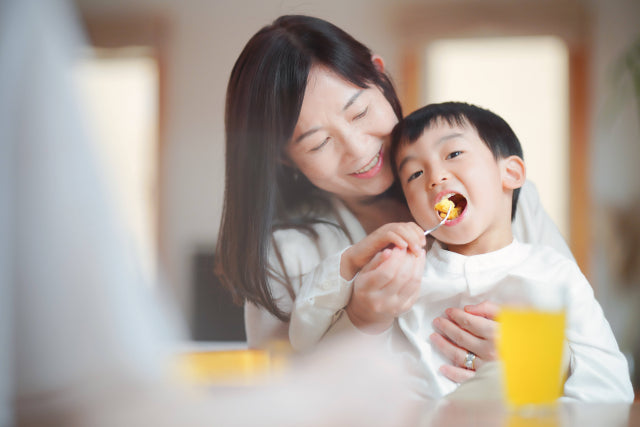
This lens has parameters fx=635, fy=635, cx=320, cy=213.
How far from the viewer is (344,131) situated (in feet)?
3.43

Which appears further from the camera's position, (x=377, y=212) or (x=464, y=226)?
(x=377, y=212)

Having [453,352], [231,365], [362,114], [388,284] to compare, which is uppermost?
[362,114]

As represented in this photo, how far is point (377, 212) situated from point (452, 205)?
18 cm

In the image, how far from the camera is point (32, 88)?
3.12 feet

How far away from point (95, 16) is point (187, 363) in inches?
26.4

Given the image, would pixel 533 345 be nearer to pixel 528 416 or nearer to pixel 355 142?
pixel 528 416

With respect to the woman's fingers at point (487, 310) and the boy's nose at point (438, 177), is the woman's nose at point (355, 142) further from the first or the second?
the woman's fingers at point (487, 310)

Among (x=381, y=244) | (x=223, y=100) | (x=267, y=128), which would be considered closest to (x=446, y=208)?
(x=381, y=244)

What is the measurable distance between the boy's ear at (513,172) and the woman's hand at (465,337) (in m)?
0.19

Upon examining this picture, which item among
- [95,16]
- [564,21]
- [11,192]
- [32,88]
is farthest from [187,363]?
[564,21]

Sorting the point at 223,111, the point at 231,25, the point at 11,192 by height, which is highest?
the point at 231,25

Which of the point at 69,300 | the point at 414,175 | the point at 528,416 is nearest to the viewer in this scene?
the point at 528,416

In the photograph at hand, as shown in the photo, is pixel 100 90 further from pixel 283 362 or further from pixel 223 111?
pixel 283 362

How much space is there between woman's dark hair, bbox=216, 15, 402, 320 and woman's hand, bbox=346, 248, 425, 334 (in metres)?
0.18
